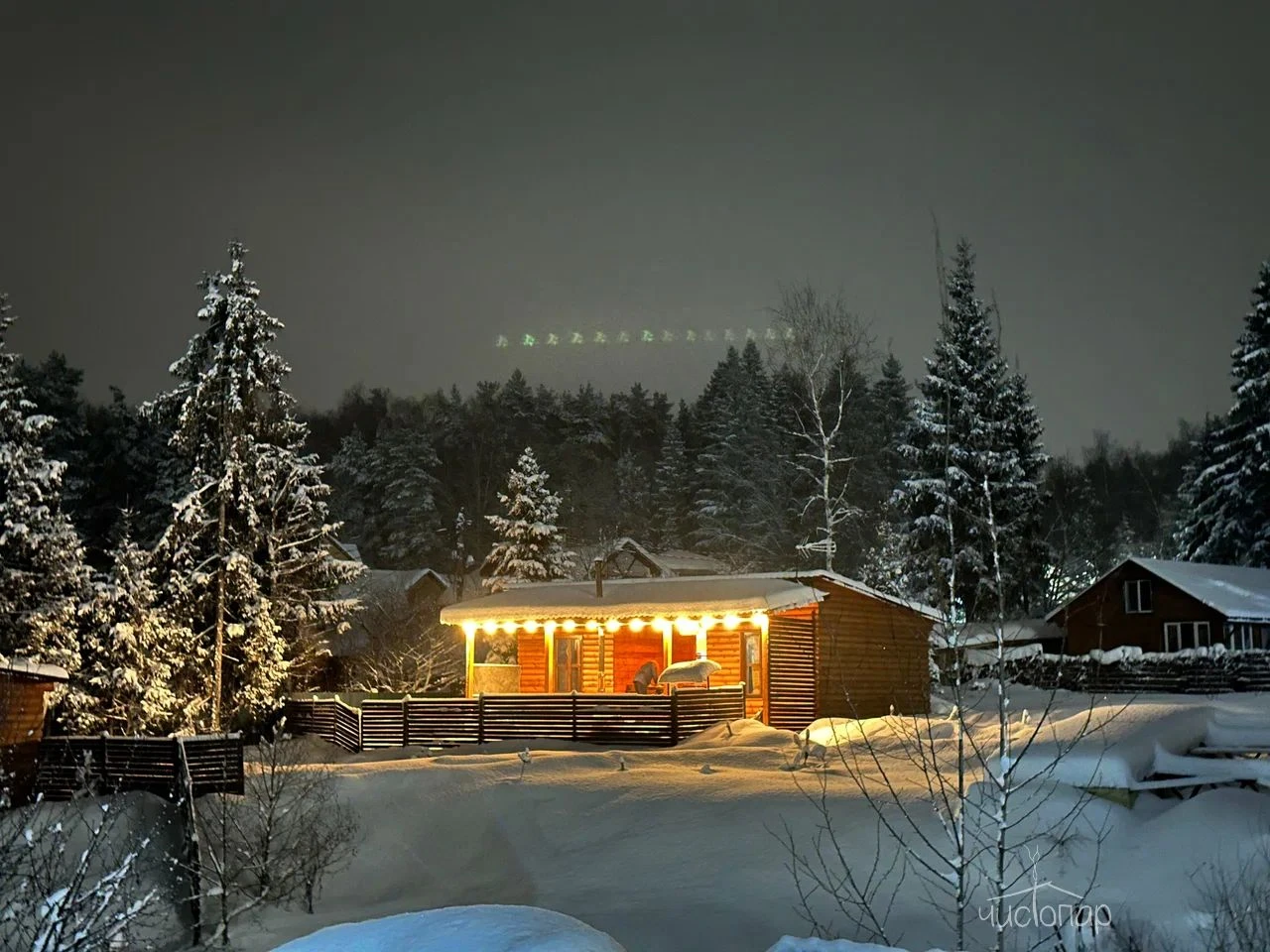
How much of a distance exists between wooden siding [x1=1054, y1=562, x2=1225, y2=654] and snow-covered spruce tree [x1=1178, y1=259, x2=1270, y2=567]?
17.8ft

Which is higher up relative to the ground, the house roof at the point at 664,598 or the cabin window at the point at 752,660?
the house roof at the point at 664,598

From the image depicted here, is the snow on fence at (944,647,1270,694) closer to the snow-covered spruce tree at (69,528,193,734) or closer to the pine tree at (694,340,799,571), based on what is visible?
the pine tree at (694,340,799,571)

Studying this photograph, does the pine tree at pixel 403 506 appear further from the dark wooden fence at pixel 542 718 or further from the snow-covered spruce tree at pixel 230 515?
the dark wooden fence at pixel 542 718

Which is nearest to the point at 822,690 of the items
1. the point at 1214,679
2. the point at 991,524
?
the point at 1214,679

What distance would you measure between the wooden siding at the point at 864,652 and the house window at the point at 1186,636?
1451 cm

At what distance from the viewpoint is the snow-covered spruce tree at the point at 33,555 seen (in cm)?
2516

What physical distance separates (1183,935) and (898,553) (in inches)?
1332

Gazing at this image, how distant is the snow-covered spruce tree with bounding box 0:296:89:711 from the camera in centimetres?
2516

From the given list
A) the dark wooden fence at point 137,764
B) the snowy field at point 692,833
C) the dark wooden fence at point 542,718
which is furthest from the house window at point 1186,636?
the dark wooden fence at point 137,764

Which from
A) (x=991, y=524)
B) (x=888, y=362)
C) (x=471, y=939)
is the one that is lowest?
(x=471, y=939)

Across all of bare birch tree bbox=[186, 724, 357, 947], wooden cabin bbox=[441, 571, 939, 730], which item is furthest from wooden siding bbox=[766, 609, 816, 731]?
bare birch tree bbox=[186, 724, 357, 947]

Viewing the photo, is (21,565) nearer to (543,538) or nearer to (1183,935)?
(543,538)

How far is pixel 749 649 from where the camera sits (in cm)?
2781

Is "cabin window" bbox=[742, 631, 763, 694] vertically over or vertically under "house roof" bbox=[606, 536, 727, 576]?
under
